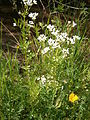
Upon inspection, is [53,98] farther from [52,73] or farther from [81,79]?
[81,79]

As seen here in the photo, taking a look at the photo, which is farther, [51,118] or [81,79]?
[81,79]

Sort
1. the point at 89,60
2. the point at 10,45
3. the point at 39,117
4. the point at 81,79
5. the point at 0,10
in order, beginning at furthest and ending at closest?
the point at 0,10, the point at 10,45, the point at 89,60, the point at 81,79, the point at 39,117

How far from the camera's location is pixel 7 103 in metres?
2.14

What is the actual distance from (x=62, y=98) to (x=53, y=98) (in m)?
0.07

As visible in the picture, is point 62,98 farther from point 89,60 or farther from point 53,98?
point 89,60

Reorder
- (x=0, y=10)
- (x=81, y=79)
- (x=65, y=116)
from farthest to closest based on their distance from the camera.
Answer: (x=0, y=10)
(x=81, y=79)
(x=65, y=116)

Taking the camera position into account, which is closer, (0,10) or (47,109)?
(47,109)

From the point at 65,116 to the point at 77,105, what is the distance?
12 cm

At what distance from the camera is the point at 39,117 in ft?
6.88

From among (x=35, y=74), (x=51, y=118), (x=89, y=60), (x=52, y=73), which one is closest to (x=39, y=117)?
(x=51, y=118)

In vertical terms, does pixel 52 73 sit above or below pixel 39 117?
above

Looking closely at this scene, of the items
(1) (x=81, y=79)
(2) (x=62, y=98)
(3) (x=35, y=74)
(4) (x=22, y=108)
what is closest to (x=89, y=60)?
(1) (x=81, y=79)

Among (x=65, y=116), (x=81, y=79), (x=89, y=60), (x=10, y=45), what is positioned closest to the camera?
(x=65, y=116)

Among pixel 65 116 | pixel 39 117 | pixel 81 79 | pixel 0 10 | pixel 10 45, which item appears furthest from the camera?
pixel 0 10
